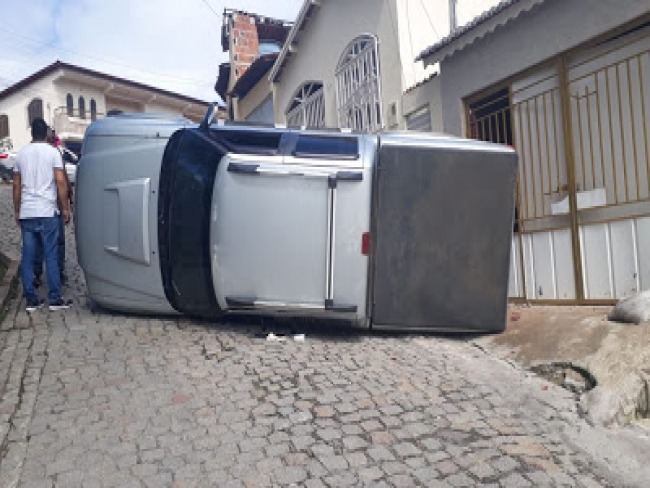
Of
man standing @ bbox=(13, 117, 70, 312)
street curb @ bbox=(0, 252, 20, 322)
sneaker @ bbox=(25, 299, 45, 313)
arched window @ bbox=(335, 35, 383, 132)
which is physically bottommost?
sneaker @ bbox=(25, 299, 45, 313)

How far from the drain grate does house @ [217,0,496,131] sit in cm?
434

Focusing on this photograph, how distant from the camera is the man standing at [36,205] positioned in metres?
5.17

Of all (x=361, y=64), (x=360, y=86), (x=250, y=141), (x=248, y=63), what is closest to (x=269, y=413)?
(x=250, y=141)

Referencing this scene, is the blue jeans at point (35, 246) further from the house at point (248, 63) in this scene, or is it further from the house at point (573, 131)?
the house at point (248, 63)

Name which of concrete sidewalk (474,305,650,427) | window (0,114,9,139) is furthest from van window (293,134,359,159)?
window (0,114,9,139)

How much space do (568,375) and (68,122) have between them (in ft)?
94.7

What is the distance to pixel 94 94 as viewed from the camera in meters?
31.2

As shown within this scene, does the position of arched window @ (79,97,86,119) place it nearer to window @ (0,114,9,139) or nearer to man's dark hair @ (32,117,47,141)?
window @ (0,114,9,139)

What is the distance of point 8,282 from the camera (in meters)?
6.12

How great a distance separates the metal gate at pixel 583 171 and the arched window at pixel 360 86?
125 inches

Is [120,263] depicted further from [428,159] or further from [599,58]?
[599,58]

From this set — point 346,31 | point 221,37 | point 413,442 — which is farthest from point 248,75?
point 413,442

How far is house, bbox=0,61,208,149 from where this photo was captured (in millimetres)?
29203

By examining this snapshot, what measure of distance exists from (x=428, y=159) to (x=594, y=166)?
1984 mm
